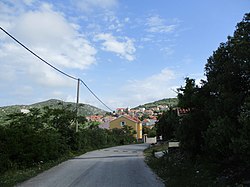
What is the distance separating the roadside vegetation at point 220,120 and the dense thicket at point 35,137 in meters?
7.86

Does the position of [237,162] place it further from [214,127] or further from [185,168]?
[185,168]

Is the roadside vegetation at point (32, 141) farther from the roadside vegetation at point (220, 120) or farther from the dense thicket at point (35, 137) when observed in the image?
the roadside vegetation at point (220, 120)

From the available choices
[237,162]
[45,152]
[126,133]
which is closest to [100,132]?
[126,133]

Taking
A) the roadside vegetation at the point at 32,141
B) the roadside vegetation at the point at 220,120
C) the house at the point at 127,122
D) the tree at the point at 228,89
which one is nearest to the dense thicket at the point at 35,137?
the roadside vegetation at the point at 32,141

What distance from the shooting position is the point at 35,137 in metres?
17.4

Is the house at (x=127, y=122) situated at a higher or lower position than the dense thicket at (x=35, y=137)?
higher

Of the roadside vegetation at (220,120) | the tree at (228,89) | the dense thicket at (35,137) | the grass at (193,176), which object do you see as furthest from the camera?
the dense thicket at (35,137)

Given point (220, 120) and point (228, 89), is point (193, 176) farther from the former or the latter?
point (228, 89)

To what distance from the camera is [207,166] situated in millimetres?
10781

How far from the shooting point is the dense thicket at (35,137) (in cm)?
1541

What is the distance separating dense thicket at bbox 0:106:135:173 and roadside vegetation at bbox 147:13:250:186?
7858 mm

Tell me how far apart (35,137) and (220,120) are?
11.7 metres

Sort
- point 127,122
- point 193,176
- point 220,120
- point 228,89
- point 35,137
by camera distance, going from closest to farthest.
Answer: point 220,120
point 228,89
point 193,176
point 35,137
point 127,122

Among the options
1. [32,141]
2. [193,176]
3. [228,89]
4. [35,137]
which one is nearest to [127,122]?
[35,137]
